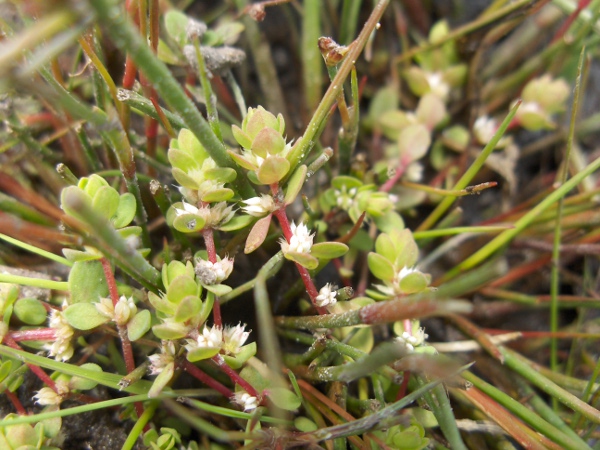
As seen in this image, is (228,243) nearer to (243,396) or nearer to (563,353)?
(243,396)

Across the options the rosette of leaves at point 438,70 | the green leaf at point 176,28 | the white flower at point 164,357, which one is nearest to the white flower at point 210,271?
the white flower at point 164,357

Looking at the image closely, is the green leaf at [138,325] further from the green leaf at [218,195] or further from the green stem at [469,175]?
the green stem at [469,175]

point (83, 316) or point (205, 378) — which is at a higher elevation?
point (83, 316)

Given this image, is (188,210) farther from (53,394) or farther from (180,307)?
(53,394)

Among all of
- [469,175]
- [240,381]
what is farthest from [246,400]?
[469,175]

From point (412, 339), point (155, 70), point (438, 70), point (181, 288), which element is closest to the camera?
point (155, 70)

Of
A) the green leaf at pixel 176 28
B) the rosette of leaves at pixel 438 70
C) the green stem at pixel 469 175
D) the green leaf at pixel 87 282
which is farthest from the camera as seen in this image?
the rosette of leaves at pixel 438 70
